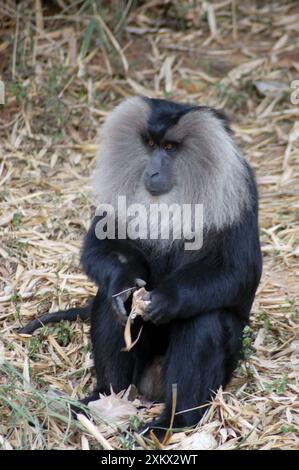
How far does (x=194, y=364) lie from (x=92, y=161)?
3.70 metres

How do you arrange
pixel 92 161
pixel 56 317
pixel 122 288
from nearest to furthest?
pixel 122 288 → pixel 56 317 → pixel 92 161

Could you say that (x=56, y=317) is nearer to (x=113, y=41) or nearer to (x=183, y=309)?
(x=183, y=309)

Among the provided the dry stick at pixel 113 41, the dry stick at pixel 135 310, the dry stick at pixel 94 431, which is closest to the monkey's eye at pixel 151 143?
the dry stick at pixel 135 310

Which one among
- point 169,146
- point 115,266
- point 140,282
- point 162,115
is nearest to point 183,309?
point 140,282

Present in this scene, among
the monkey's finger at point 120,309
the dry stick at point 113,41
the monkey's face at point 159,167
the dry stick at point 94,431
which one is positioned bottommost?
the dry stick at point 94,431

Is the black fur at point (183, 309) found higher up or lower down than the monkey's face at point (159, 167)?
lower down

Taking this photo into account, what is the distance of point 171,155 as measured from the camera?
5.68 metres

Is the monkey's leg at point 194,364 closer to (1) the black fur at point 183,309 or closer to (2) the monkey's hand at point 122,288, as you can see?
(1) the black fur at point 183,309

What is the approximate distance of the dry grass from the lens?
5395 millimetres

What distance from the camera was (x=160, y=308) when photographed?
536 cm

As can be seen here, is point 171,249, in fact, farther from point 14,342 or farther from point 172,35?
point 172,35

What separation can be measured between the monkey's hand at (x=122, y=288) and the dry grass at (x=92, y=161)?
57 centimetres

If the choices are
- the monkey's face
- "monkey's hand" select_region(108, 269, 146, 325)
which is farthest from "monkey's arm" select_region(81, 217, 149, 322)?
the monkey's face

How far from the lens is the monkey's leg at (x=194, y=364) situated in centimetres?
537
